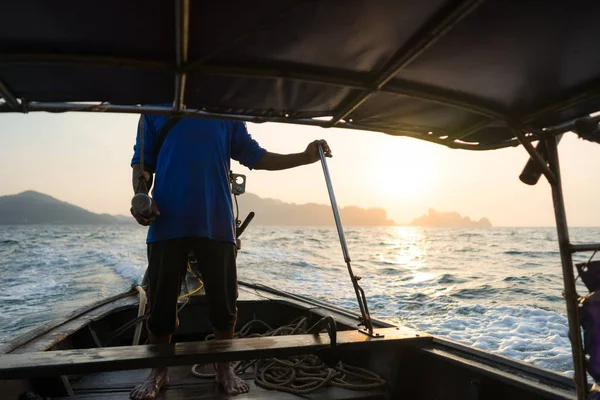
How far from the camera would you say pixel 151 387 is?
7.67ft

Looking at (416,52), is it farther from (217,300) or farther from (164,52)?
(217,300)

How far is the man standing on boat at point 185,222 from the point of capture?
2.37 metres

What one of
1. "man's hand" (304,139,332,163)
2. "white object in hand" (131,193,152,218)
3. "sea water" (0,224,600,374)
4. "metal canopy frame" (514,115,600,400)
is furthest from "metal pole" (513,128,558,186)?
"sea water" (0,224,600,374)

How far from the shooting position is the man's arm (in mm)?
2637

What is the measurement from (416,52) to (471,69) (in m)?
0.26

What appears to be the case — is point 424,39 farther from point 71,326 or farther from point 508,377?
point 71,326

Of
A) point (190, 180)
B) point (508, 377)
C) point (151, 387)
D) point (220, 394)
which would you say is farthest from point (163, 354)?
point (508, 377)

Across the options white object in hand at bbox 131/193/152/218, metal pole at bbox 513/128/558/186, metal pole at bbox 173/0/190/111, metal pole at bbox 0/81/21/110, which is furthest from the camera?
white object in hand at bbox 131/193/152/218

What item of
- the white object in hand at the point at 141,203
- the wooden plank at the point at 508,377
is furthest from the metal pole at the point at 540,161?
the white object in hand at the point at 141,203

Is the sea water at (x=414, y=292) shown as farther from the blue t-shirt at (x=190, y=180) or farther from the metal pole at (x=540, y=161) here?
the metal pole at (x=540, y=161)

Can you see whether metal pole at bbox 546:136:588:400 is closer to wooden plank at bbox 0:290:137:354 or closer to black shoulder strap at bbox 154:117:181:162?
black shoulder strap at bbox 154:117:181:162

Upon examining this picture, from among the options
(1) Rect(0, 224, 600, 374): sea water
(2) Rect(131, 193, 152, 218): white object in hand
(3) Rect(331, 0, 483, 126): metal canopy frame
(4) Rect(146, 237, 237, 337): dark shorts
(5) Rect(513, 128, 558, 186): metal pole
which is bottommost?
(1) Rect(0, 224, 600, 374): sea water

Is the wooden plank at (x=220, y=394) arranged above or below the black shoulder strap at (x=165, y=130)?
below

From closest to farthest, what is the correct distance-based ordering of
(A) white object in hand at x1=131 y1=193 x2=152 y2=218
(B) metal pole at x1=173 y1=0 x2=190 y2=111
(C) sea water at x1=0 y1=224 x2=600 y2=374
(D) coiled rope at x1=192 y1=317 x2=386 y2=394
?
(B) metal pole at x1=173 y1=0 x2=190 y2=111 → (A) white object in hand at x1=131 y1=193 x2=152 y2=218 → (D) coiled rope at x1=192 y1=317 x2=386 y2=394 → (C) sea water at x1=0 y1=224 x2=600 y2=374
